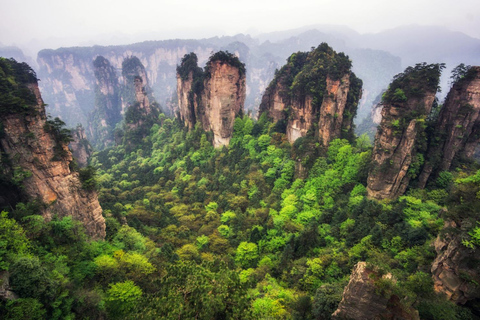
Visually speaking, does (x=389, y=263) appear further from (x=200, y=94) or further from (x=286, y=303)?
(x=200, y=94)

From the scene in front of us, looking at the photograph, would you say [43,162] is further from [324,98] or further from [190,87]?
[190,87]

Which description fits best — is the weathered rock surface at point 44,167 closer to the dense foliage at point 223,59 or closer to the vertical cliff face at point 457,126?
the dense foliage at point 223,59

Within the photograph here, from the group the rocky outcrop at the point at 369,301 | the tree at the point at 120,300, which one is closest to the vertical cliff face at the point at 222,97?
the tree at the point at 120,300

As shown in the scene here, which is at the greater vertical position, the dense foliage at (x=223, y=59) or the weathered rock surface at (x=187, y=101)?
the dense foliage at (x=223, y=59)

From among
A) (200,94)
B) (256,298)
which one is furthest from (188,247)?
(200,94)

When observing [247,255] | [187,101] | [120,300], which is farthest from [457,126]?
[187,101]

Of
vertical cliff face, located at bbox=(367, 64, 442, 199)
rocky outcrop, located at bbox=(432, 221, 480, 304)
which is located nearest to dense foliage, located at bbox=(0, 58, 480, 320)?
rocky outcrop, located at bbox=(432, 221, 480, 304)
